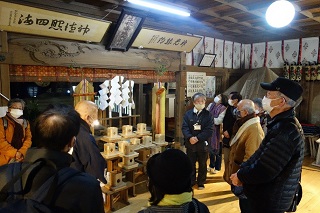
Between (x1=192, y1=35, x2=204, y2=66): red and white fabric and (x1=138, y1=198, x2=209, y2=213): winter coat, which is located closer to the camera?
(x1=138, y1=198, x2=209, y2=213): winter coat

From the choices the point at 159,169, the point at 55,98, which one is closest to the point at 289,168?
the point at 159,169

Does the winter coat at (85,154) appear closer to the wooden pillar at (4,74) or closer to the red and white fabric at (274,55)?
the wooden pillar at (4,74)

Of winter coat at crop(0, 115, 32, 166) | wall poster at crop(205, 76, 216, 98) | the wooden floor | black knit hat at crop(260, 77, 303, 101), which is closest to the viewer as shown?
black knit hat at crop(260, 77, 303, 101)

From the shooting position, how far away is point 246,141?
343 centimetres

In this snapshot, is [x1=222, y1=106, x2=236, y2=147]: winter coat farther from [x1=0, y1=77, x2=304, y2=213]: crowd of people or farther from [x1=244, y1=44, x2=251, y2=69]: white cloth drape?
[x1=244, y1=44, x2=251, y2=69]: white cloth drape

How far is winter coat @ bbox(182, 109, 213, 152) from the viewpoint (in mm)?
5020

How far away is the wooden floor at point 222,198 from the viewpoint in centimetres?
438

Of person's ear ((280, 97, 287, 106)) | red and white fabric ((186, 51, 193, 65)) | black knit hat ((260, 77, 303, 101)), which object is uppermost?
red and white fabric ((186, 51, 193, 65))

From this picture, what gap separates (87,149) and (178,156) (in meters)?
1.71

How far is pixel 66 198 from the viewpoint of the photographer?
126cm

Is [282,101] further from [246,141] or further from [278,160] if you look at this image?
[246,141]

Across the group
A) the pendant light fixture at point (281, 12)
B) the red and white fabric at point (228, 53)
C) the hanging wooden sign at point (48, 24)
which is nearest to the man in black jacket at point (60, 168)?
the hanging wooden sign at point (48, 24)

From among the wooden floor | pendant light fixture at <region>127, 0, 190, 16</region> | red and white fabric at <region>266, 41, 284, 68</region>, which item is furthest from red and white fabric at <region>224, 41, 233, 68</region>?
the wooden floor

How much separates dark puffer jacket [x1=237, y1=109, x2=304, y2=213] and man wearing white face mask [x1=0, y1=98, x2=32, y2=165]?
3.27 m
